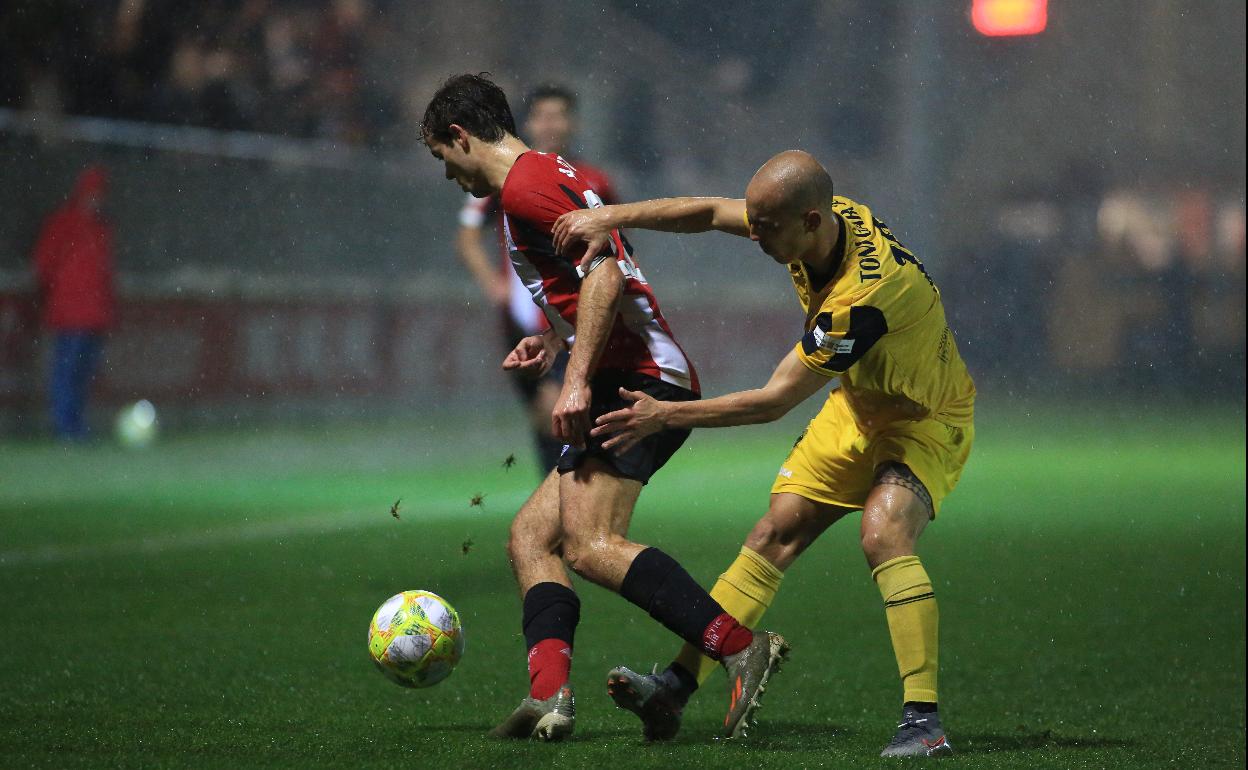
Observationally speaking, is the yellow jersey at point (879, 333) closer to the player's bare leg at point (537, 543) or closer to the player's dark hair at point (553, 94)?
the player's bare leg at point (537, 543)

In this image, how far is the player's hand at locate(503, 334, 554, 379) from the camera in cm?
484

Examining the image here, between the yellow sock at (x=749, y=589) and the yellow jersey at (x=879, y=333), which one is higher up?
the yellow jersey at (x=879, y=333)

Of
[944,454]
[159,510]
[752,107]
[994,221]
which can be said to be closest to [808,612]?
[944,454]

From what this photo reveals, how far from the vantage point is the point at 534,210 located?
4.46 metres

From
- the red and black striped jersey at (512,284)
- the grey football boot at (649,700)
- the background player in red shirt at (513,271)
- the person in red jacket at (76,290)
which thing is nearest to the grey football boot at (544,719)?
the grey football boot at (649,700)

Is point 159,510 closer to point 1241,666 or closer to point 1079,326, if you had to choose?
point 1241,666

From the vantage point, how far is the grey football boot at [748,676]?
14.1 ft

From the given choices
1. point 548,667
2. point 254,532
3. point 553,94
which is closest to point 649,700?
point 548,667

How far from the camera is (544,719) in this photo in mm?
4379

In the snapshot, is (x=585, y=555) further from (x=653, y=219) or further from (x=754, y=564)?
(x=653, y=219)

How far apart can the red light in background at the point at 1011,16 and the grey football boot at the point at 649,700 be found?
749cm

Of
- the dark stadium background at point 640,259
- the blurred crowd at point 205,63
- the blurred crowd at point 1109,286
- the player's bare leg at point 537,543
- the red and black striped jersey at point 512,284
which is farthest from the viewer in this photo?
the blurred crowd at point 1109,286

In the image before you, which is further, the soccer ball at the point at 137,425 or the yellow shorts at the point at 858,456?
the soccer ball at the point at 137,425

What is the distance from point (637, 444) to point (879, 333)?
73 cm
